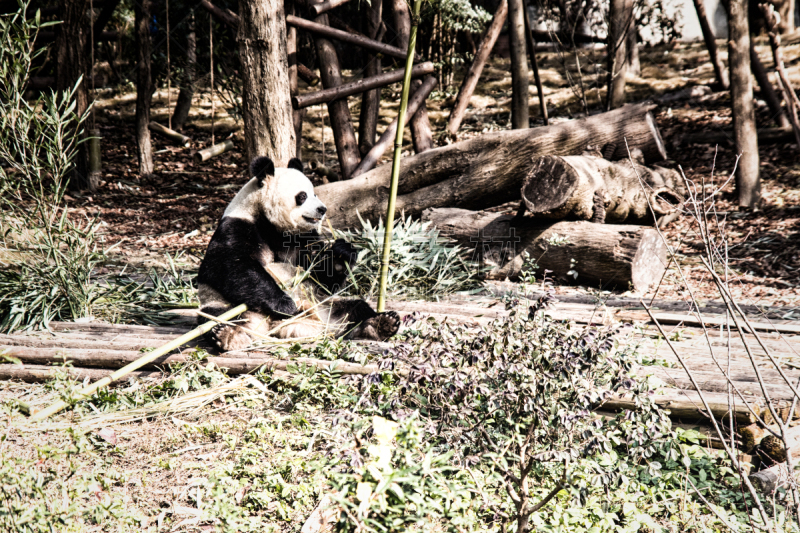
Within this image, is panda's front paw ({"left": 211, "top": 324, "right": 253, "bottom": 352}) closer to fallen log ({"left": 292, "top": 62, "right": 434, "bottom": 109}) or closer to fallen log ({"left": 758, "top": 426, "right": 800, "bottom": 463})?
fallen log ({"left": 758, "top": 426, "right": 800, "bottom": 463})

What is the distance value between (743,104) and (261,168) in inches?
228

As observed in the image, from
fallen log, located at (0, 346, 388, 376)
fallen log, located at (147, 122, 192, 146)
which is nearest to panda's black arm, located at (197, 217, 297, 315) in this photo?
fallen log, located at (0, 346, 388, 376)

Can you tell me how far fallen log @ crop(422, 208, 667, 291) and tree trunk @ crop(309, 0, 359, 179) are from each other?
1.44 meters

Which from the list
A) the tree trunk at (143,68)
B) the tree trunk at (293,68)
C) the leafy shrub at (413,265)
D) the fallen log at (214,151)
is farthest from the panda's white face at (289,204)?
the tree trunk at (143,68)

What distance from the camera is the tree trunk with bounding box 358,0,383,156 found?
7.06 meters

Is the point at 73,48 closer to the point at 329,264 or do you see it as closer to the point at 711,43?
the point at 329,264

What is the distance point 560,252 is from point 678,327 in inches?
58.9

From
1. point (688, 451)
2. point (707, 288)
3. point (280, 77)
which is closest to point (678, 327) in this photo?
point (688, 451)

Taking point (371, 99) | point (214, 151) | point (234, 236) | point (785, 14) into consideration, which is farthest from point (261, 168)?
point (785, 14)

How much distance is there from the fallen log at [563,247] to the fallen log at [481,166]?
0.30 meters

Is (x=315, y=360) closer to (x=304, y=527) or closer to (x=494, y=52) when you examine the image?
(x=304, y=527)

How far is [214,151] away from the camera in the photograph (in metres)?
9.70

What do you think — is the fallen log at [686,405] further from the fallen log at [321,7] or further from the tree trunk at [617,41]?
the tree trunk at [617,41]

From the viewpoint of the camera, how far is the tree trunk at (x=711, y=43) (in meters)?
8.37
